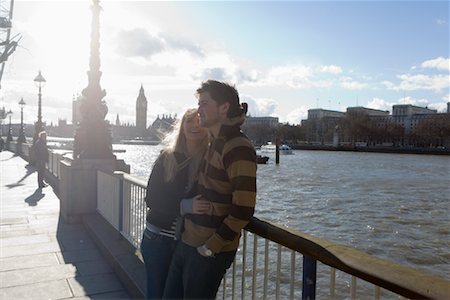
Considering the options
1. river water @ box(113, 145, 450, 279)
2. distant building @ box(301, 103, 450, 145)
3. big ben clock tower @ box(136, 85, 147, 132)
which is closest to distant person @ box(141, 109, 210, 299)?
river water @ box(113, 145, 450, 279)

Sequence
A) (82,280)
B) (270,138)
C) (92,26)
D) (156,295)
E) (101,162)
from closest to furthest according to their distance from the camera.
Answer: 1. (156,295)
2. (82,280)
3. (101,162)
4. (92,26)
5. (270,138)

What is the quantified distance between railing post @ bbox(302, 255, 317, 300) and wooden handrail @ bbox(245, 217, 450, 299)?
0.19 ft

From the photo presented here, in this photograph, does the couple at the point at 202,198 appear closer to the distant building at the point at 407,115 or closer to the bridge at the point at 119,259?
the bridge at the point at 119,259

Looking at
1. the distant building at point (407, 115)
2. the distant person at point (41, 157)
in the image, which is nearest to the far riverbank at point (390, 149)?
the distant building at point (407, 115)

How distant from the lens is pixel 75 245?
20.4ft

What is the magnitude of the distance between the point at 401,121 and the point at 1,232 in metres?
187

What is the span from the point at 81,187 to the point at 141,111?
16215 cm

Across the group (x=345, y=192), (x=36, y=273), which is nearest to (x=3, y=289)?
(x=36, y=273)

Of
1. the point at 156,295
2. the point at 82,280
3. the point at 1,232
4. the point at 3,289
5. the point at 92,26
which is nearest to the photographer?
the point at 156,295

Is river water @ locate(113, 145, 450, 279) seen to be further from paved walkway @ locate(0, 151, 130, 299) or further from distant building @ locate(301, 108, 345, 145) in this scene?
distant building @ locate(301, 108, 345, 145)

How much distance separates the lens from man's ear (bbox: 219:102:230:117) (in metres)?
2.26

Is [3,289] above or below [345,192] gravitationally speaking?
above

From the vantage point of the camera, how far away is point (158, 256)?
109 inches

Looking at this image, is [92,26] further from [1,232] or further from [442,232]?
[442,232]
